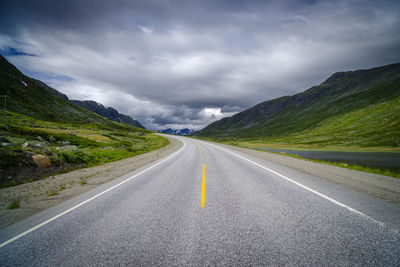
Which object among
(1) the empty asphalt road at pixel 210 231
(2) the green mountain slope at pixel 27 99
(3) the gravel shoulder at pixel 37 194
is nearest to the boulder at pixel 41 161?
(3) the gravel shoulder at pixel 37 194

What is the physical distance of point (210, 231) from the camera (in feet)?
12.0

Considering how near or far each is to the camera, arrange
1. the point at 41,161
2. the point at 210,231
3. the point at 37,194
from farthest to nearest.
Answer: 1. the point at 41,161
2. the point at 37,194
3. the point at 210,231

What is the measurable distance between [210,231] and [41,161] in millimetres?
13545

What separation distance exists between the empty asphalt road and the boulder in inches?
323

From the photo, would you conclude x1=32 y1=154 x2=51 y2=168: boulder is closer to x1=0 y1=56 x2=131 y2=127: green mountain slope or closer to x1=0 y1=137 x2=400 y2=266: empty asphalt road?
x1=0 y1=137 x2=400 y2=266: empty asphalt road

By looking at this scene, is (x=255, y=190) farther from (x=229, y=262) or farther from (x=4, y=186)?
(x=4, y=186)

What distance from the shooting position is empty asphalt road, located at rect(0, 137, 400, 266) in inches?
114

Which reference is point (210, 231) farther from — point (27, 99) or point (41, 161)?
point (27, 99)

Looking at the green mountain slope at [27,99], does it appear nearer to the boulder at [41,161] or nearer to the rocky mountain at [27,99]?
the rocky mountain at [27,99]

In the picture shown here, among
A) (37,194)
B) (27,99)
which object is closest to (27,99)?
(27,99)

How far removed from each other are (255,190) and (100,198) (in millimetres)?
6103

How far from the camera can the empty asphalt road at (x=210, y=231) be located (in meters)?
2.88

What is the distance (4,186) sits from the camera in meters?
7.69

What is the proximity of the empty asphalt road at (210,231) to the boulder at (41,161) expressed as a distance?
8.21 m
